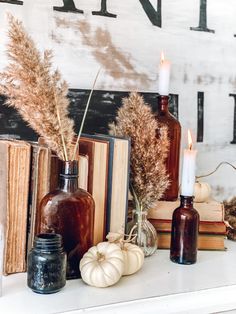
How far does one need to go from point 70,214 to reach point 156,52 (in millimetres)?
563

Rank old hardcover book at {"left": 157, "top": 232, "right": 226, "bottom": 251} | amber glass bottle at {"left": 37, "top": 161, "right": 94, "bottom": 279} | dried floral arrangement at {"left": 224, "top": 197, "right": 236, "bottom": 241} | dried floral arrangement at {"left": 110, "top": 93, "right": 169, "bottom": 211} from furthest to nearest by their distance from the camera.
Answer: dried floral arrangement at {"left": 224, "top": 197, "right": 236, "bottom": 241} < old hardcover book at {"left": 157, "top": 232, "right": 226, "bottom": 251} < dried floral arrangement at {"left": 110, "top": 93, "right": 169, "bottom": 211} < amber glass bottle at {"left": 37, "top": 161, "right": 94, "bottom": 279}

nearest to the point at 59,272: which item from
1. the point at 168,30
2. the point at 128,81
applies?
the point at 128,81

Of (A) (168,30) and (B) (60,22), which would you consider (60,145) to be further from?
(A) (168,30)

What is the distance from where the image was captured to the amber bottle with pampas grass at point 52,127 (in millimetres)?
833

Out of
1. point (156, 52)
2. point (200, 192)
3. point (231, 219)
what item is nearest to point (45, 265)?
point (200, 192)

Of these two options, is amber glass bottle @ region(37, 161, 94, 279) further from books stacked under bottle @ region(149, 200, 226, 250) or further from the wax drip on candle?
the wax drip on candle

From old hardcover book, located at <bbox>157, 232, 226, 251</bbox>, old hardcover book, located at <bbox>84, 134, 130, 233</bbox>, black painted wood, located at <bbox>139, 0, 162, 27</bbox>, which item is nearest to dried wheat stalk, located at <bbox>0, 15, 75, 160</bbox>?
old hardcover book, located at <bbox>84, 134, 130, 233</bbox>

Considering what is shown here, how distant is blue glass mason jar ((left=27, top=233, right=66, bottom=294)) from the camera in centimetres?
82

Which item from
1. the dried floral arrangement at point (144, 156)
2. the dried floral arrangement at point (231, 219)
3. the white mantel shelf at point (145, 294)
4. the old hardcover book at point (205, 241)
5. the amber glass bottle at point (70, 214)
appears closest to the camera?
the white mantel shelf at point (145, 294)

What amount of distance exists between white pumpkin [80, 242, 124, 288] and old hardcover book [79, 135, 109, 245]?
95 millimetres

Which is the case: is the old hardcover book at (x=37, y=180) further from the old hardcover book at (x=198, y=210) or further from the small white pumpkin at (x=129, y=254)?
the old hardcover book at (x=198, y=210)

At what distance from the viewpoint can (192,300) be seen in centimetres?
85

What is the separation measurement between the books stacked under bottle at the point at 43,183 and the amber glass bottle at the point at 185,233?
111 millimetres

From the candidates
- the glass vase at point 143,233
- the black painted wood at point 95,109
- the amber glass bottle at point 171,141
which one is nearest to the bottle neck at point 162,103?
the amber glass bottle at point 171,141
